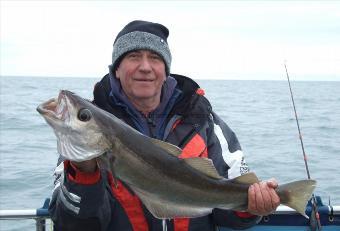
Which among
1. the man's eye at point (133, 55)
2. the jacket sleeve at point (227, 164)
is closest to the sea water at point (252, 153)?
the jacket sleeve at point (227, 164)

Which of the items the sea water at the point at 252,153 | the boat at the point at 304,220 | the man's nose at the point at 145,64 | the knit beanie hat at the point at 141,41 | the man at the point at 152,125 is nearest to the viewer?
the man at the point at 152,125

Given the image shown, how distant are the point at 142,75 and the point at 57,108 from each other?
3.48 ft

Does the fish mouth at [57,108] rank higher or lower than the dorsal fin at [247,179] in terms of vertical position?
higher

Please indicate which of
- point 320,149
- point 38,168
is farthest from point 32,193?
point 320,149

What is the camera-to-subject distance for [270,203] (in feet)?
11.4

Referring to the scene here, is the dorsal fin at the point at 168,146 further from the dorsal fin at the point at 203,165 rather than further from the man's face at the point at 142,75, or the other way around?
the man's face at the point at 142,75

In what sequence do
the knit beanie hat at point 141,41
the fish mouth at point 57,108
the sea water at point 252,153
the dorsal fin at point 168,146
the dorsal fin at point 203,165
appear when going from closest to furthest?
1. the fish mouth at point 57,108
2. the dorsal fin at point 168,146
3. the dorsal fin at point 203,165
4. the knit beanie hat at point 141,41
5. the sea water at point 252,153

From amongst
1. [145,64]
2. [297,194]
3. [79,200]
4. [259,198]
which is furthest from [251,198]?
[145,64]

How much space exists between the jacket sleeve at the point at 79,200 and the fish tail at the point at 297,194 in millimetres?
1275

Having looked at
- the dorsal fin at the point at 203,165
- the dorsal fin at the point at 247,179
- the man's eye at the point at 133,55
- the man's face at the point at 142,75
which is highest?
the man's eye at the point at 133,55

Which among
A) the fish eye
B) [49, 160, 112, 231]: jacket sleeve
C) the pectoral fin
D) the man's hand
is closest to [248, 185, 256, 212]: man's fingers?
the man's hand

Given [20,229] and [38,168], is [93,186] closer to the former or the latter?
[20,229]

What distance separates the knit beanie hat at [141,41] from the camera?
396 cm

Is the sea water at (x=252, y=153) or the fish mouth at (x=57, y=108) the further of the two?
the sea water at (x=252, y=153)
